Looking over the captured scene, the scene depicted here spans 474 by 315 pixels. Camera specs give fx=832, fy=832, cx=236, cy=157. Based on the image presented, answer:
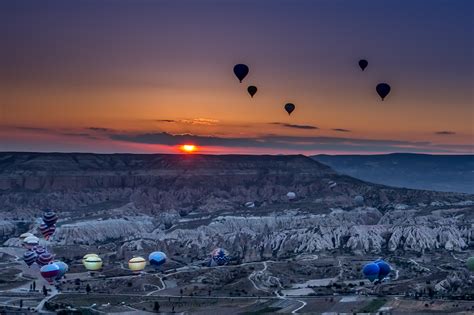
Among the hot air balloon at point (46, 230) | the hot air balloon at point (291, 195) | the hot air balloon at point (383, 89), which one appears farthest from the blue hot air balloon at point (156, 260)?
the hot air balloon at point (291, 195)

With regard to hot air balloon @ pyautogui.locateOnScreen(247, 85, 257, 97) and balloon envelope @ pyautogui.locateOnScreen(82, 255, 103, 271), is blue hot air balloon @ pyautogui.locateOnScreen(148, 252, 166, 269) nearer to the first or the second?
balloon envelope @ pyautogui.locateOnScreen(82, 255, 103, 271)

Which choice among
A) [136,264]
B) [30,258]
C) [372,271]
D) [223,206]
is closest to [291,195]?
[223,206]

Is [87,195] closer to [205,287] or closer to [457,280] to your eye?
[205,287]

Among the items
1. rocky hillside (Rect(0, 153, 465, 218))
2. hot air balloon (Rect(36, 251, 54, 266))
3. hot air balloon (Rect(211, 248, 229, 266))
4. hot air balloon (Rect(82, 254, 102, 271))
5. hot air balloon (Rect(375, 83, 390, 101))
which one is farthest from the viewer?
rocky hillside (Rect(0, 153, 465, 218))

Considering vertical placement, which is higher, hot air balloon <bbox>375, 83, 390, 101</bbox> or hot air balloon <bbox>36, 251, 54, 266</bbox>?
hot air balloon <bbox>375, 83, 390, 101</bbox>

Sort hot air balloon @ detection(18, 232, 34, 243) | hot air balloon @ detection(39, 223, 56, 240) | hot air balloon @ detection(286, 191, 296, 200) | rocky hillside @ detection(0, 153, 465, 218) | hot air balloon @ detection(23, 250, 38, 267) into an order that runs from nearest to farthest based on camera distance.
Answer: hot air balloon @ detection(23, 250, 38, 267), hot air balloon @ detection(39, 223, 56, 240), hot air balloon @ detection(18, 232, 34, 243), rocky hillside @ detection(0, 153, 465, 218), hot air balloon @ detection(286, 191, 296, 200)

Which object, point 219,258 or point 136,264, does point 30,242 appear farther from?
point 219,258

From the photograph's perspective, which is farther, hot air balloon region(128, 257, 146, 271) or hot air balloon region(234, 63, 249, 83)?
hot air balloon region(128, 257, 146, 271)

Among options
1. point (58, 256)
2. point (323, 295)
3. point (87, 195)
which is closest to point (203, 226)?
point (58, 256)

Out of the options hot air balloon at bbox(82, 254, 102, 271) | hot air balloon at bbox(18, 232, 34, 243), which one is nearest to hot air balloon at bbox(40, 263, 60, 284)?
hot air balloon at bbox(82, 254, 102, 271)

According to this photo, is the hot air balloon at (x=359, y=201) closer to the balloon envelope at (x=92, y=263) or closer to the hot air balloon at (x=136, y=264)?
the hot air balloon at (x=136, y=264)

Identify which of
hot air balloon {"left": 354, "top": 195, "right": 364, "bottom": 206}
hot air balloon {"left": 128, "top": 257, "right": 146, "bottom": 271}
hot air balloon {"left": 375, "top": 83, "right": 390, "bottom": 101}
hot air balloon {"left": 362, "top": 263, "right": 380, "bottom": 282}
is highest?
hot air balloon {"left": 375, "top": 83, "right": 390, "bottom": 101}
